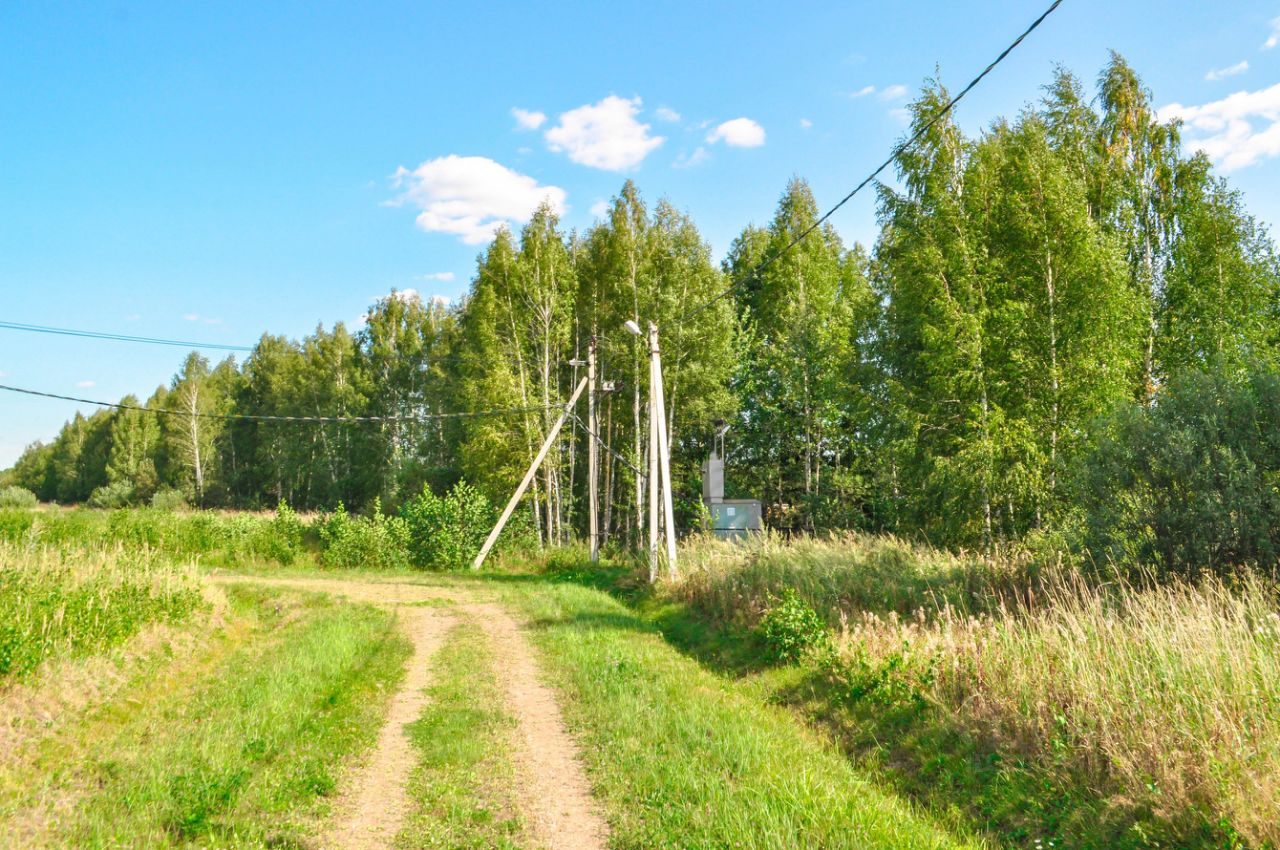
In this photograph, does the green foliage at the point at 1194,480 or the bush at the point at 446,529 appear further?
the bush at the point at 446,529

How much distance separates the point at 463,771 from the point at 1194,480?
28.7 ft

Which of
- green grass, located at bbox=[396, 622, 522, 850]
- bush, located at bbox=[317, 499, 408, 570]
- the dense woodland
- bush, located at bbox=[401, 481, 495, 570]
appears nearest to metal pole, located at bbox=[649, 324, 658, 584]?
the dense woodland

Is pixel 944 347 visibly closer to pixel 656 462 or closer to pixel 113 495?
pixel 656 462

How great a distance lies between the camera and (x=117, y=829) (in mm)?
4477

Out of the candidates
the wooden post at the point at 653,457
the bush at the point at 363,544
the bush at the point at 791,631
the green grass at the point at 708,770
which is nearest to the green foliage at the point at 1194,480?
the bush at the point at 791,631

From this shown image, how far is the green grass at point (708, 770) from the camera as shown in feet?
14.5

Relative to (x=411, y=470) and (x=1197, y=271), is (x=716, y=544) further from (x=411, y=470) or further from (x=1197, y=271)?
(x=411, y=470)

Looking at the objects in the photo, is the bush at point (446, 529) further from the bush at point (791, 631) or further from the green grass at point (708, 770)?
the bush at point (791, 631)

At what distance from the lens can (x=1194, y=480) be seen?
8.86 m

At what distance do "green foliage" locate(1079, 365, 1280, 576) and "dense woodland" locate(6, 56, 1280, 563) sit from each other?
33 millimetres

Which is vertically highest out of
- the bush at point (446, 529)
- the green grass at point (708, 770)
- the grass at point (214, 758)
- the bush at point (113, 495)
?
the bush at point (113, 495)

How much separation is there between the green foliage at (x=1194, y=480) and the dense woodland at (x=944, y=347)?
0.03 metres

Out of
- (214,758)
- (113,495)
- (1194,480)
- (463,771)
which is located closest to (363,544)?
(214,758)

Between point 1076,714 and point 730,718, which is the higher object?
point 1076,714
